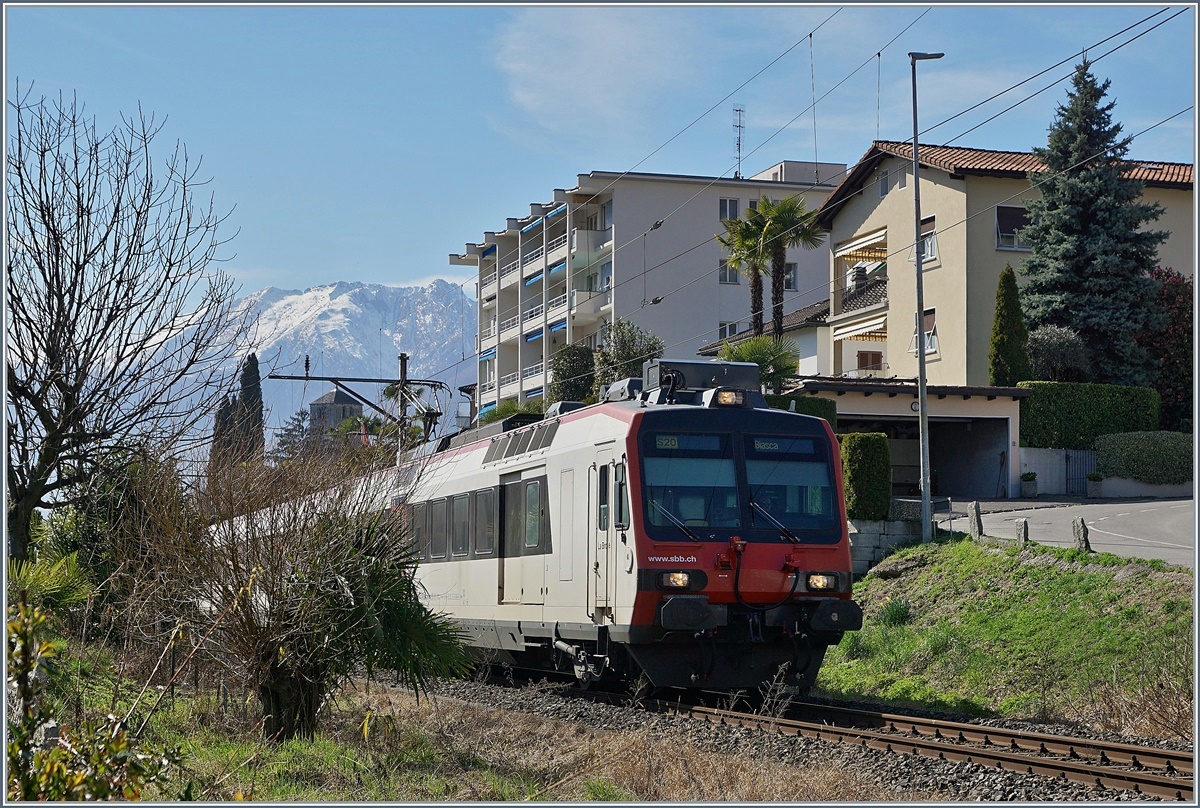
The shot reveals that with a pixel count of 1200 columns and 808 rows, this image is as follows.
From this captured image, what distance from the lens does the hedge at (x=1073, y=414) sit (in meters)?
37.5

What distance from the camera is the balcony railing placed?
215 feet

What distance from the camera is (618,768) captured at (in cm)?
926

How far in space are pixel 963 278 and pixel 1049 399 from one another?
5299mm

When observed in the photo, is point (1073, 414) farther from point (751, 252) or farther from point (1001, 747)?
point (1001, 747)

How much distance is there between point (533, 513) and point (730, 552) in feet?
11.7

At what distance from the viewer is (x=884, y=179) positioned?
45.2 m

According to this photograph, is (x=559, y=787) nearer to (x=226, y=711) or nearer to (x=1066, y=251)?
(x=226, y=711)

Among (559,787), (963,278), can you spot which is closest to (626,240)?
(963,278)

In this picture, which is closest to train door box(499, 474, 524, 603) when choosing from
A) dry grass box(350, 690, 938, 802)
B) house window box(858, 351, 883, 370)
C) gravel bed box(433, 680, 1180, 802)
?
gravel bed box(433, 680, 1180, 802)

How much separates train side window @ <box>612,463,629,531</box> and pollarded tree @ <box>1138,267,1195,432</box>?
31.8 meters

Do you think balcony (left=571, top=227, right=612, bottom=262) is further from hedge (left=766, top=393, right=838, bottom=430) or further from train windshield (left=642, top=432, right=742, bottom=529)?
train windshield (left=642, top=432, right=742, bottom=529)

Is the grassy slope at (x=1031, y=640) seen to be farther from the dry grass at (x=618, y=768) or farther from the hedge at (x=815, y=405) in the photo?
the hedge at (x=815, y=405)

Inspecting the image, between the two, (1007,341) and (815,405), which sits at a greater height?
(1007,341)

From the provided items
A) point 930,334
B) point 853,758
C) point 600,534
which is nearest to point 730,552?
point 600,534
